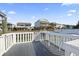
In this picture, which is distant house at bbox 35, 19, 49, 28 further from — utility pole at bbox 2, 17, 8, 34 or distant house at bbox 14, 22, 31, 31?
utility pole at bbox 2, 17, 8, 34

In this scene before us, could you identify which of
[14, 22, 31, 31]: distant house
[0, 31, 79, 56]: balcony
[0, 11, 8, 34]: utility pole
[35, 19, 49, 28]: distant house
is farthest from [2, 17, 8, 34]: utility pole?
[35, 19, 49, 28]: distant house

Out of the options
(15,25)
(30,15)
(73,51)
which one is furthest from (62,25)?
(73,51)

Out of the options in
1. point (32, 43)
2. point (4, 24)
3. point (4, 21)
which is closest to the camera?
point (4, 24)

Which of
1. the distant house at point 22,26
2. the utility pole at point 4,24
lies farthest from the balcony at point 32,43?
the distant house at point 22,26

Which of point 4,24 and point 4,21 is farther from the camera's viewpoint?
point 4,21

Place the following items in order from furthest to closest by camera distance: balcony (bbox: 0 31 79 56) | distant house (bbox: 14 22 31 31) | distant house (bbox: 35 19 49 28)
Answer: balcony (bbox: 0 31 79 56) < distant house (bbox: 14 22 31 31) < distant house (bbox: 35 19 49 28)

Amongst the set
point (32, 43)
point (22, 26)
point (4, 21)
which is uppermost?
point (4, 21)

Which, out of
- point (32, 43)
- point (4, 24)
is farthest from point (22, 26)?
point (32, 43)

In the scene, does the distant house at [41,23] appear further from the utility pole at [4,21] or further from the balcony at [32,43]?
the utility pole at [4,21]

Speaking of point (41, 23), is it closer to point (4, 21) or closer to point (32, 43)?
point (4, 21)

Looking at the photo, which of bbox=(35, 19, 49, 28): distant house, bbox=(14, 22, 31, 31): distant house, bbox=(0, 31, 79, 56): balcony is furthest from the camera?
bbox=(0, 31, 79, 56): balcony

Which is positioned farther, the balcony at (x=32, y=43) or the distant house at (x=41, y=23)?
the balcony at (x=32, y=43)

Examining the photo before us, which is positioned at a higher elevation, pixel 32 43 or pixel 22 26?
pixel 22 26

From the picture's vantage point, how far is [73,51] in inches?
100
